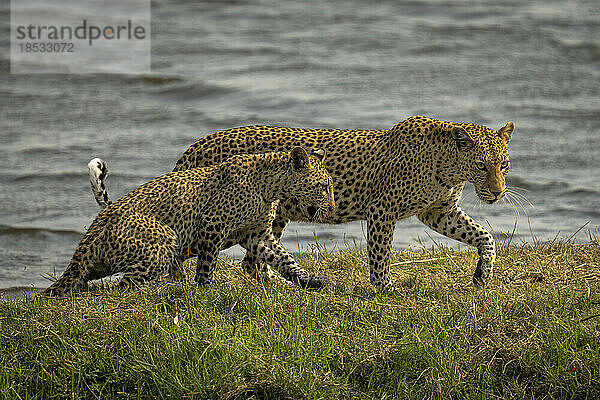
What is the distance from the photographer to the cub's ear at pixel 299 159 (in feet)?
24.8

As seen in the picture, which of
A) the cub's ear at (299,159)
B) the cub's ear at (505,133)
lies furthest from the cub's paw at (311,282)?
the cub's ear at (505,133)

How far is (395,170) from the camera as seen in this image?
805 cm

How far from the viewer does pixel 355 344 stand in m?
6.50

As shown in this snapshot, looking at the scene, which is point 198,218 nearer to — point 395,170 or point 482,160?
point 395,170

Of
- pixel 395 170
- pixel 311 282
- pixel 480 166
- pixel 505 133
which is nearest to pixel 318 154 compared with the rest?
pixel 395 170

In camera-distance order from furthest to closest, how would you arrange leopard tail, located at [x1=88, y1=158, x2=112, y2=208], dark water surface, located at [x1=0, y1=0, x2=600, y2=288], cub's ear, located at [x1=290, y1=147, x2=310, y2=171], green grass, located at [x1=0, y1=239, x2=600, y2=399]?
dark water surface, located at [x1=0, y1=0, x2=600, y2=288] → leopard tail, located at [x1=88, y1=158, x2=112, y2=208] → cub's ear, located at [x1=290, y1=147, x2=310, y2=171] → green grass, located at [x1=0, y1=239, x2=600, y2=399]

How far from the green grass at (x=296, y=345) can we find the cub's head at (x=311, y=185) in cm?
69

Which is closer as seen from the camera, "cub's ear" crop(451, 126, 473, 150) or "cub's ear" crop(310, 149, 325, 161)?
"cub's ear" crop(451, 126, 473, 150)

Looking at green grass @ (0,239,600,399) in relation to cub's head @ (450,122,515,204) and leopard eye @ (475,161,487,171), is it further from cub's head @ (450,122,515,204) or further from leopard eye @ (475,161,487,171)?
leopard eye @ (475,161,487,171)

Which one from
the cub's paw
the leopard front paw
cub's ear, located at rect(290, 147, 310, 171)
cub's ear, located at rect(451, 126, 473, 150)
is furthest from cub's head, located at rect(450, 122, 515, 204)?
the cub's paw

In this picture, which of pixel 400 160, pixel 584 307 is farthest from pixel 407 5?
pixel 584 307

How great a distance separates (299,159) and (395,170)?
870 millimetres

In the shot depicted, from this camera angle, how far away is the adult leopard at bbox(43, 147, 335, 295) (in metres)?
7.25

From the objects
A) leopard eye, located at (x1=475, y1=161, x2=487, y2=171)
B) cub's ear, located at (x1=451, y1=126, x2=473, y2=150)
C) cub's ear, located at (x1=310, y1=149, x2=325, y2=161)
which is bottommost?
cub's ear, located at (x1=310, y1=149, x2=325, y2=161)
